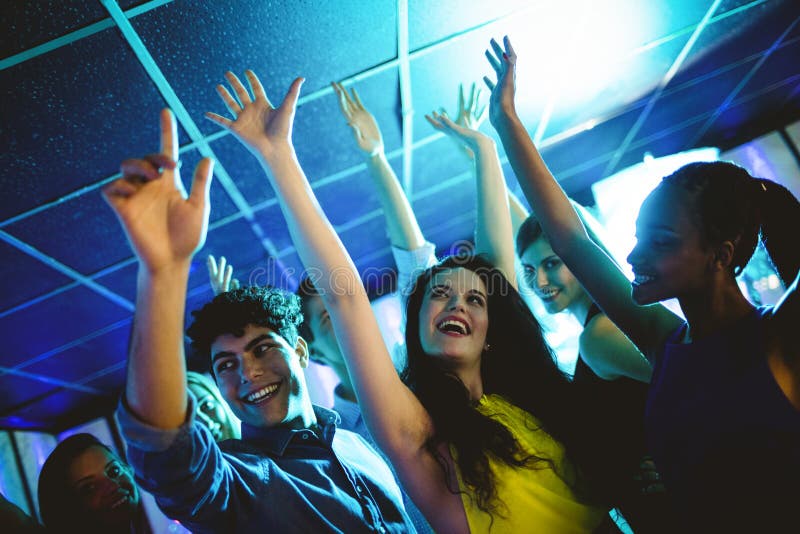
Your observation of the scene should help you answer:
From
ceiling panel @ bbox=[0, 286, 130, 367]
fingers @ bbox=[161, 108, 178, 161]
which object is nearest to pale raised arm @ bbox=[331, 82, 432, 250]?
fingers @ bbox=[161, 108, 178, 161]

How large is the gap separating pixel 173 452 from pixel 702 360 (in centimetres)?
121

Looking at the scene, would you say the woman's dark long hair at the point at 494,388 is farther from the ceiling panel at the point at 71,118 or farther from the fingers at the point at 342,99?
the ceiling panel at the point at 71,118

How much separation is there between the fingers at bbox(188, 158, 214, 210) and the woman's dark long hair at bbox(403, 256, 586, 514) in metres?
0.85

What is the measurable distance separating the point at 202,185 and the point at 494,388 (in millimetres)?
1274

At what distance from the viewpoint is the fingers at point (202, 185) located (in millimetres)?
918

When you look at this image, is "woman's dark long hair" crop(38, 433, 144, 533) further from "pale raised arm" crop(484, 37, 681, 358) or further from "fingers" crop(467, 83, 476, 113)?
"fingers" crop(467, 83, 476, 113)

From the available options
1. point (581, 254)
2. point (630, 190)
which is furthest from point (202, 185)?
point (630, 190)

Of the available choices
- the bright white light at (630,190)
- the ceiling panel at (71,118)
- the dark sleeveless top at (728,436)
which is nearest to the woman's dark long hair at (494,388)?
the dark sleeveless top at (728,436)

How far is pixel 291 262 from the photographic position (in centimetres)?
393

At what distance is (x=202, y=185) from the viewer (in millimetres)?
929

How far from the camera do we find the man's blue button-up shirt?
0.85 metres

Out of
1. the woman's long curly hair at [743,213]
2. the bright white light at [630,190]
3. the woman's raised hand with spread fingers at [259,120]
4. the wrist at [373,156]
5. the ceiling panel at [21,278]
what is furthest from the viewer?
the bright white light at [630,190]

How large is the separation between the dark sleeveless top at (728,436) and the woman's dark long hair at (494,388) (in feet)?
1.10

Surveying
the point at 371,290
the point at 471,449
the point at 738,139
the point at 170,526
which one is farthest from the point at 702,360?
the point at 170,526
